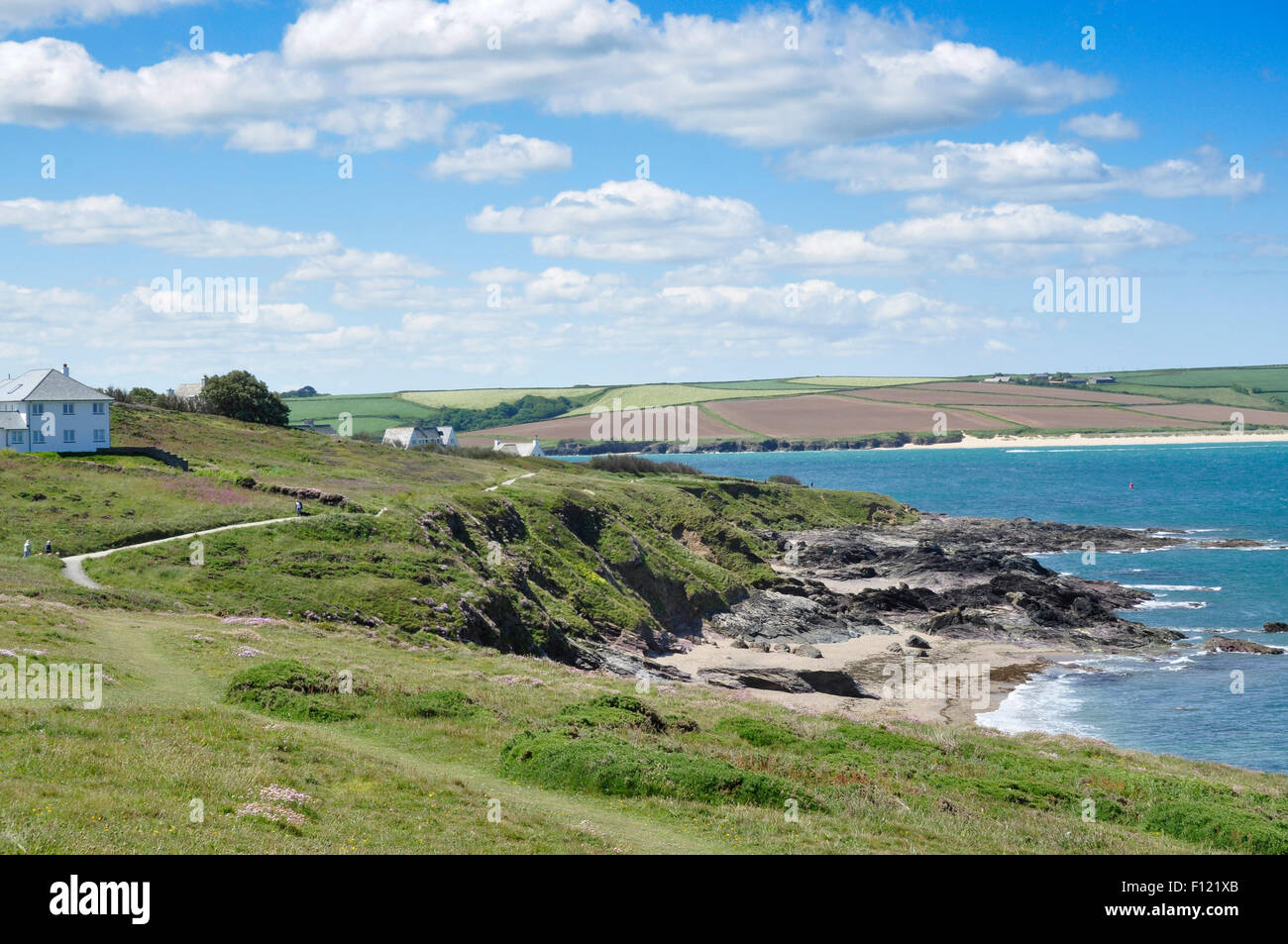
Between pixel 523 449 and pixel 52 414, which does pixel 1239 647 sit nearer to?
pixel 52 414

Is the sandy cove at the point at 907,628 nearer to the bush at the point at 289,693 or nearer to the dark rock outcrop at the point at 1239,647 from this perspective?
the dark rock outcrop at the point at 1239,647

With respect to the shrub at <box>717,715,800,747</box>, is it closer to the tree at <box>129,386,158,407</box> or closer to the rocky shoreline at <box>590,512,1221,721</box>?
the rocky shoreline at <box>590,512,1221,721</box>

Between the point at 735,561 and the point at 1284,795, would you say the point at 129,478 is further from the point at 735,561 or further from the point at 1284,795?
the point at 1284,795

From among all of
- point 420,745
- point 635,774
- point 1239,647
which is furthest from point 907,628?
point 635,774

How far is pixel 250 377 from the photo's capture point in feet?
403

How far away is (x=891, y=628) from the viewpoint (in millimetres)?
70000

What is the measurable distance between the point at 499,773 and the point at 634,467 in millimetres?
120637

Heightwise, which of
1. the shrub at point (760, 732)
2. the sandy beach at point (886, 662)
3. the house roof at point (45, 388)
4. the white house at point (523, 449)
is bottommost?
the sandy beach at point (886, 662)

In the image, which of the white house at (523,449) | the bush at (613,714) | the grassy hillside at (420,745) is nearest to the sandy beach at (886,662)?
the grassy hillside at (420,745)

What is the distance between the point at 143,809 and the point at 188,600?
A: 29.4 m

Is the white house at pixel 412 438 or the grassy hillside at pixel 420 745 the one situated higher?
the white house at pixel 412 438

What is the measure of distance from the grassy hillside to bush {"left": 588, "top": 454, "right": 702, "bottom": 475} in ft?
268

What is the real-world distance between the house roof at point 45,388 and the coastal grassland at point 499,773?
43.6 meters

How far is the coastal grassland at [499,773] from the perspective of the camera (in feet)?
53.3
